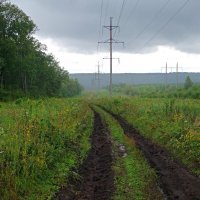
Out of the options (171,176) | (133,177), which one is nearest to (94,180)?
(133,177)

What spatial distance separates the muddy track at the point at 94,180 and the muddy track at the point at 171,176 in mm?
1433

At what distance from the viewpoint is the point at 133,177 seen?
12.5 meters

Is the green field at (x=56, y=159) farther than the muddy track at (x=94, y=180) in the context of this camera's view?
No

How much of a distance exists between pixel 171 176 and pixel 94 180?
2264 millimetres

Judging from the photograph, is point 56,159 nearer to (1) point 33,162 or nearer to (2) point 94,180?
(2) point 94,180

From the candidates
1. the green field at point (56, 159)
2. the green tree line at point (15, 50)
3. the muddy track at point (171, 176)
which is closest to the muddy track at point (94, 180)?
the green field at point (56, 159)

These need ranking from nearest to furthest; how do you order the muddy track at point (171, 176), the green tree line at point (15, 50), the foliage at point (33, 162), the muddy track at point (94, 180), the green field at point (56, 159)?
the foliage at point (33, 162) → the green field at point (56, 159) → the muddy track at point (94, 180) → the muddy track at point (171, 176) → the green tree line at point (15, 50)

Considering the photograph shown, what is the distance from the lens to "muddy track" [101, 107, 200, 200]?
10.6m

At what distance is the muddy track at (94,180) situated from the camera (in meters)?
10.5

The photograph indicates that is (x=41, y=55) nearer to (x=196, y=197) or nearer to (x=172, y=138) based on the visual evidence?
(x=172, y=138)

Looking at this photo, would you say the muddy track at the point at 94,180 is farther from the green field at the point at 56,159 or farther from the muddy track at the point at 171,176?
the muddy track at the point at 171,176

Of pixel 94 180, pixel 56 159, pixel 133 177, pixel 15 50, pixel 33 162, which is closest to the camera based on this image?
pixel 33 162

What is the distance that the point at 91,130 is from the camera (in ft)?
81.7

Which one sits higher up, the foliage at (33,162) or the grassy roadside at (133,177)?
the foliage at (33,162)
